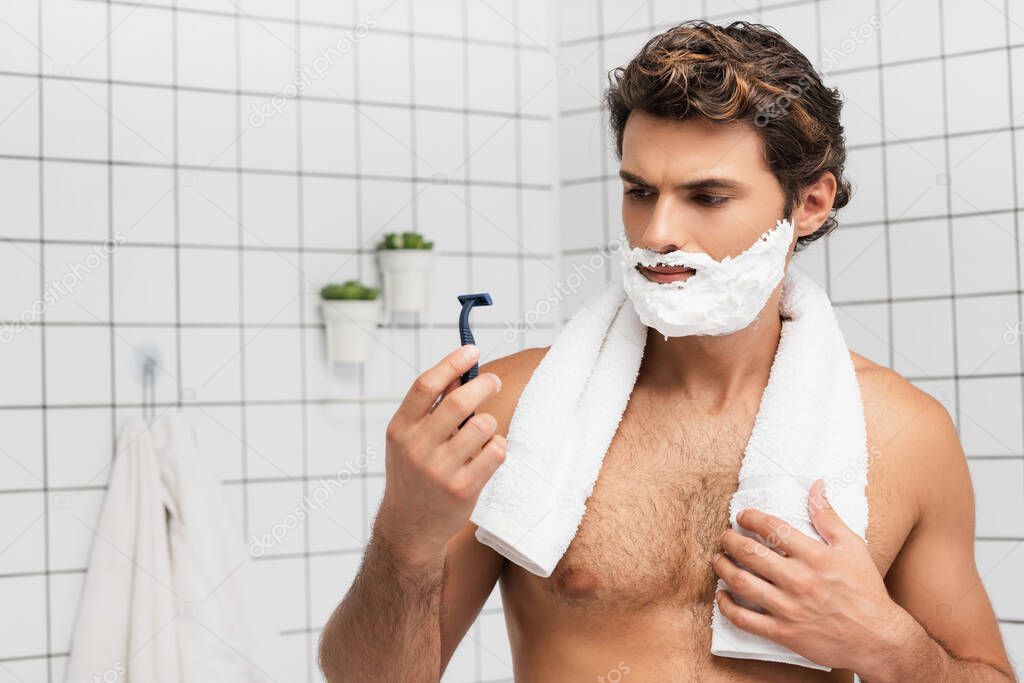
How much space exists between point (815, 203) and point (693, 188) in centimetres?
24

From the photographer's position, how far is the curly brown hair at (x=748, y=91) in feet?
3.61

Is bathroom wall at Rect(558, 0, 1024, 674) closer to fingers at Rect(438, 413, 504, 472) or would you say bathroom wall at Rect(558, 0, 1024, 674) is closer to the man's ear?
the man's ear

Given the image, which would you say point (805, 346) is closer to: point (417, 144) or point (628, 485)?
point (628, 485)

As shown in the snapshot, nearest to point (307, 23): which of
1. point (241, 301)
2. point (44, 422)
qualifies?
point (241, 301)

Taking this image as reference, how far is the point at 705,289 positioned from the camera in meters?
1.08

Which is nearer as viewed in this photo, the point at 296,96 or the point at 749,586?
the point at 749,586

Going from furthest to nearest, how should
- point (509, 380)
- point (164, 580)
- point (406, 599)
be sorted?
point (164, 580) → point (509, 380) → point (406, 599)

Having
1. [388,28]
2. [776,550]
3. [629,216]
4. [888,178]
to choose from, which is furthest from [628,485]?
[388,28]

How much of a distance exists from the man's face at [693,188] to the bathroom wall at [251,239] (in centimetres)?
82

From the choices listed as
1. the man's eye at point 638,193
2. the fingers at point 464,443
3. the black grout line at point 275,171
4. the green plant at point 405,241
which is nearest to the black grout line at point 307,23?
the black grout line at point 275,171

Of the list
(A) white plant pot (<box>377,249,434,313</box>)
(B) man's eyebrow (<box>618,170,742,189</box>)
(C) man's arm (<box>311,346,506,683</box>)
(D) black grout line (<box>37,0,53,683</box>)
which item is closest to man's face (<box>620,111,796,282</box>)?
(B) man's eyebrow (<box>618,170,742,189</box>)

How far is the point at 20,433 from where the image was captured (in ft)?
5.14

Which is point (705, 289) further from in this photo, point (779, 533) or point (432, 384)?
point (432, 384)

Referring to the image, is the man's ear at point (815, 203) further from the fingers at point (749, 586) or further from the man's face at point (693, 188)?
the fingers at point (749, 586)
